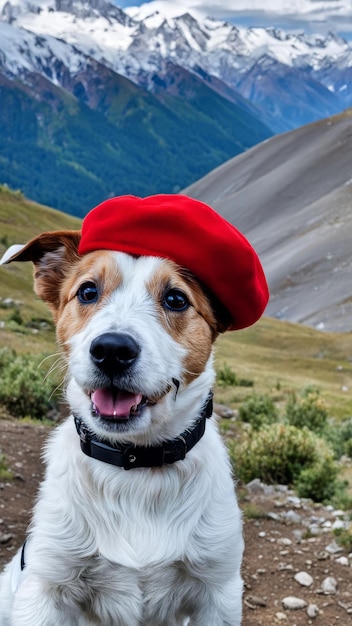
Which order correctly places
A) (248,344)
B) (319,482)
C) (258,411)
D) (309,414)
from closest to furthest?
(319,482) < (309,414) < (258,411) < (248,344)

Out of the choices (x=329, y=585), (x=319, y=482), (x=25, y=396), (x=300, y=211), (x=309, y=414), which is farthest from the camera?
(x=300, y=211)

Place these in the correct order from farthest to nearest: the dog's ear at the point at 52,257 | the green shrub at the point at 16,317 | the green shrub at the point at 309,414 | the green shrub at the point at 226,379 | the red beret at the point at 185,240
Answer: the green shrub at the point at 16,317 < the green shrub at the point at 226,379 < the green shrub at the point at 309,414 < the dog's ear at the point at 52,257 < the red beret at the point at 185,240

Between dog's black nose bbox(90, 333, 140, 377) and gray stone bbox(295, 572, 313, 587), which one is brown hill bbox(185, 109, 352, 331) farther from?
dog's black nose bbox(90, 333, 140, 377)

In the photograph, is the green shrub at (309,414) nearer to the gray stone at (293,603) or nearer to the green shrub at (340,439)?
the green shrub at (340,439)

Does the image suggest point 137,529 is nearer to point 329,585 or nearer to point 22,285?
point 329,585

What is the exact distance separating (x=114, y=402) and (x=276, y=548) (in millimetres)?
4800

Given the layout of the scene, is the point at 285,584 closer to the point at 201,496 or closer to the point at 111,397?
the point at 201,496

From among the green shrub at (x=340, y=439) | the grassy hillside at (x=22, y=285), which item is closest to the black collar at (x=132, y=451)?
the green shrub at (x=340, y=439)

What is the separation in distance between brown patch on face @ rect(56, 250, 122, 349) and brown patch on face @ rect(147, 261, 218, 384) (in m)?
0.25

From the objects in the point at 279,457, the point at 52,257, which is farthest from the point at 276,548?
the point at 52,257

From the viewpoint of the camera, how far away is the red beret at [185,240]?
400cm

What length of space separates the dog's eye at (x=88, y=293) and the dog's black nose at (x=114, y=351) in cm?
51

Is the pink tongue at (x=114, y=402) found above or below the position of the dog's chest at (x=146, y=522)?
above

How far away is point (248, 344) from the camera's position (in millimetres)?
44406
